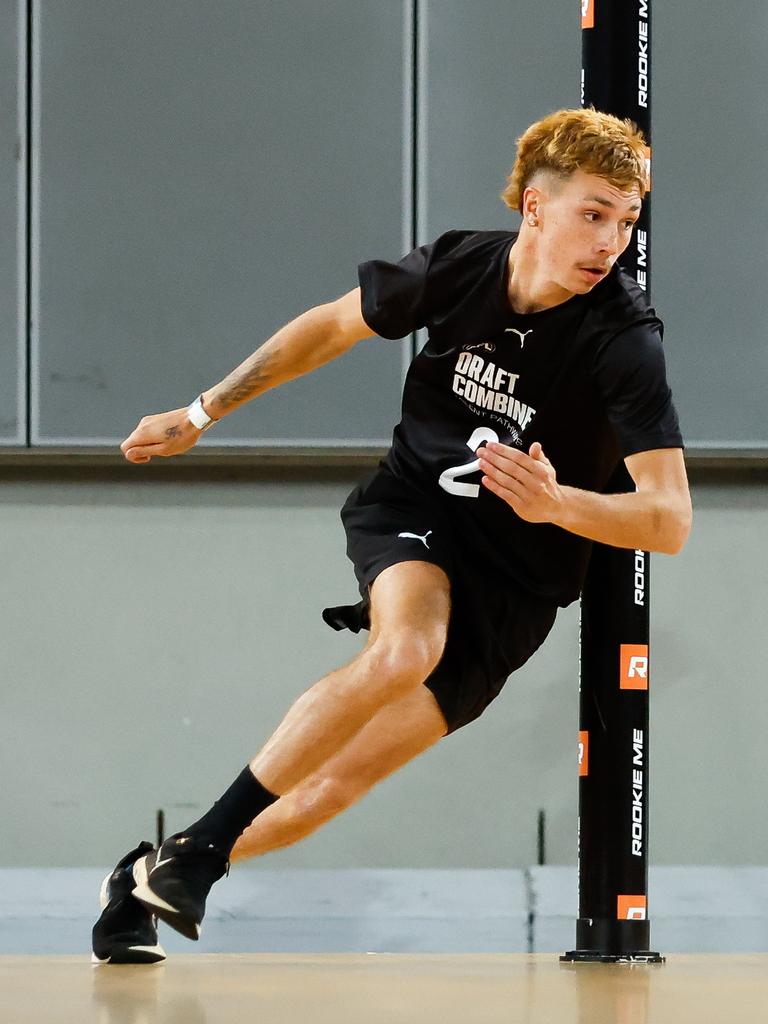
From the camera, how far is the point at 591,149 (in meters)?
2.82

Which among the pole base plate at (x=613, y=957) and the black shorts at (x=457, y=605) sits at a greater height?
the black shorts at (x=457, y=605)

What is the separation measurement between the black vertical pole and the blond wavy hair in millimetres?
266

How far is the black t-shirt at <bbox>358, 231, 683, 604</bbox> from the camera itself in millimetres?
2887

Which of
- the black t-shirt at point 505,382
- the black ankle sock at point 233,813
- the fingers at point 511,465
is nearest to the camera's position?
the fingers at point 511,465

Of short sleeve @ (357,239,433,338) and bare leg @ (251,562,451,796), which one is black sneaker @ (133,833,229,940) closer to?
bare leg @ (251,562,451,796)

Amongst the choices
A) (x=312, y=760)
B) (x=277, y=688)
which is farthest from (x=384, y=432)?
(x=312, y=760)

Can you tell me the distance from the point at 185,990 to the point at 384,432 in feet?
11.2

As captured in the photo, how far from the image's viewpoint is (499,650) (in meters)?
3.08

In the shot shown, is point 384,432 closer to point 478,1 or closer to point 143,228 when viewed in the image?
point 143,228

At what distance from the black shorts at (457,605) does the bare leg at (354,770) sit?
0.06 metres

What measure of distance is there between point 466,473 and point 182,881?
1.04 metres

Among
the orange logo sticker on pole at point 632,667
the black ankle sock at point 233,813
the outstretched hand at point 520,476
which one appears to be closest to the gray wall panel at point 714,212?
the orange logo sticker on pole at point 632,667

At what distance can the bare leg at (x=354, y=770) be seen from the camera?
3045mm

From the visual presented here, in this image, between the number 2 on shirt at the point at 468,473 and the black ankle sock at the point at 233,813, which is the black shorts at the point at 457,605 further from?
the black ankle sock at the point at 233,813
